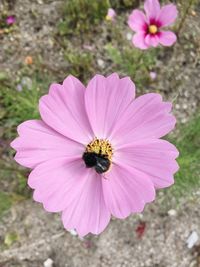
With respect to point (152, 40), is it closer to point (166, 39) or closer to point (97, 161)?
point (166, 39)

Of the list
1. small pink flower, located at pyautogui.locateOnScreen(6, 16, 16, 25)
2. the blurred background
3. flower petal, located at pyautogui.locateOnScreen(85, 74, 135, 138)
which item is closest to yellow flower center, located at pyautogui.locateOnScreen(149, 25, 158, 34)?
the blurred background

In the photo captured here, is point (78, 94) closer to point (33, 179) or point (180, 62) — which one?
point (33, 179)

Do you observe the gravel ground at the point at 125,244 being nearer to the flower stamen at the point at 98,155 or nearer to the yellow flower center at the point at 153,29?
the yellow flower center at the point at 153,29

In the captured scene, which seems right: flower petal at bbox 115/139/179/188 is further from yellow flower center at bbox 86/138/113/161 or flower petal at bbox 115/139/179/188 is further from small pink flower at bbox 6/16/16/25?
small pink flower at bbox 6/16/16/25

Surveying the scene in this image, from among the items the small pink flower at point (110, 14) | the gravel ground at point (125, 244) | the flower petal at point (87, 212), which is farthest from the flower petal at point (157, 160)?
the small pink flower at point (110, 14)

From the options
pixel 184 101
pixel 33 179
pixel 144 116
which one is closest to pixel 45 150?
pixel 33 179

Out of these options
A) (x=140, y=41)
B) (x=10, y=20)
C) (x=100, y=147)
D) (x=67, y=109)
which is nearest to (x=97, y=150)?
(x=100, y=147)

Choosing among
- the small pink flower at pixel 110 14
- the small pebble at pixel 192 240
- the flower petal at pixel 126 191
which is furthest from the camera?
the small pink flower at pixel 110 14
